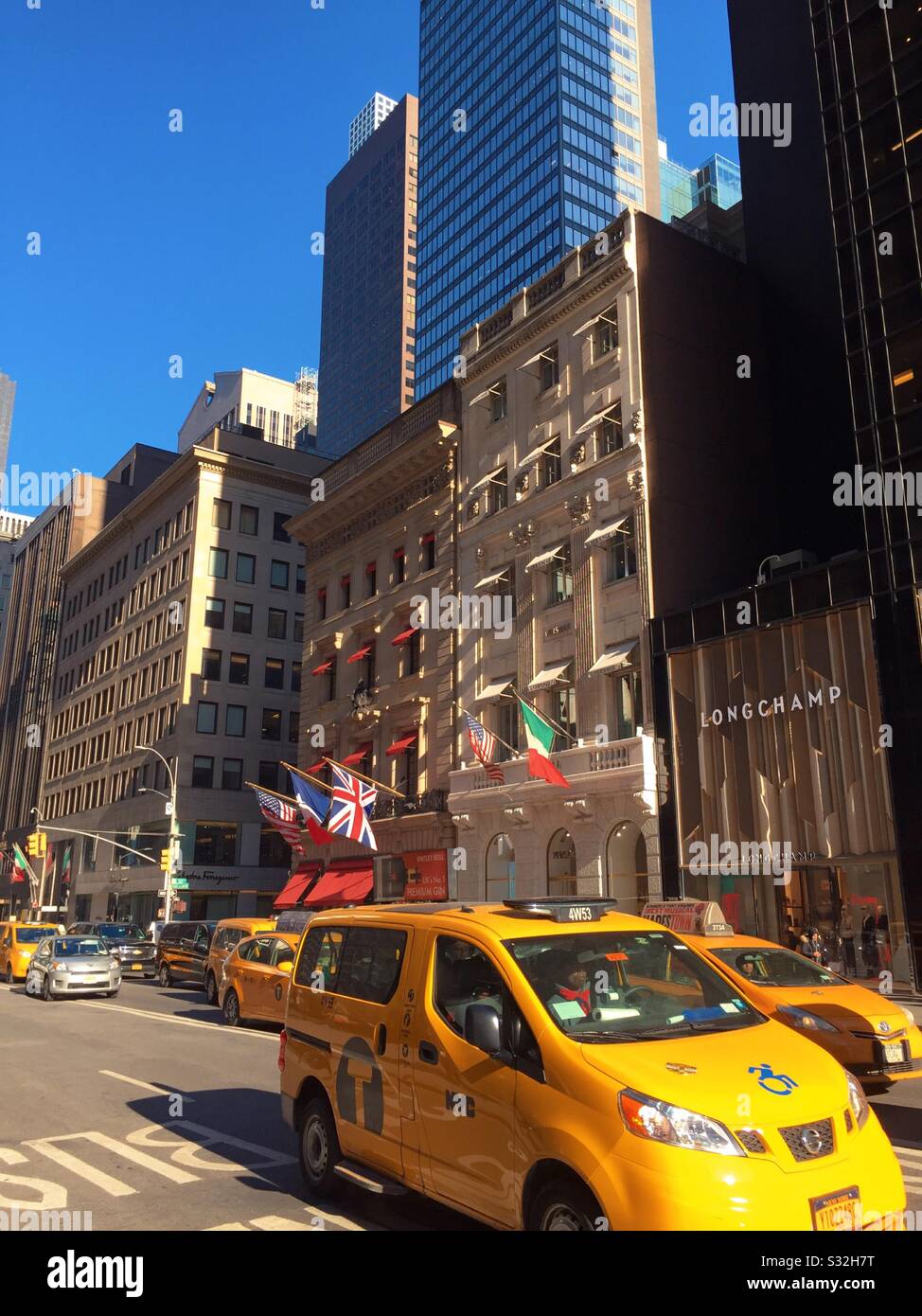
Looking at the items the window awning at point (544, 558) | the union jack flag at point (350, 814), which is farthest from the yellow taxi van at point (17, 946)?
the window awning at point (544, 558)

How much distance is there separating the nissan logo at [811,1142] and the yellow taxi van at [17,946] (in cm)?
3059

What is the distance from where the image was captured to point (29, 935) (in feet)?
110

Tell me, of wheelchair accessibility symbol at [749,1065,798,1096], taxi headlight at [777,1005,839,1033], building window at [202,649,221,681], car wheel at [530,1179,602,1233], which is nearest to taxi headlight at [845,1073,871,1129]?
wheelchair accessibility symbol at [749,1065,798,1096]

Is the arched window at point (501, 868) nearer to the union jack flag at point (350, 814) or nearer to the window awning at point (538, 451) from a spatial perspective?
the union jack flag at point (350, 814)

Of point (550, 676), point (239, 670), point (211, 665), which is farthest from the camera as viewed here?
point (239, 670)

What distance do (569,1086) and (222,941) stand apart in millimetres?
20338

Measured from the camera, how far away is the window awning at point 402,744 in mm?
37656

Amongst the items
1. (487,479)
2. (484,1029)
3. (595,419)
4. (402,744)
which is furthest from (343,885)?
(484,1029)

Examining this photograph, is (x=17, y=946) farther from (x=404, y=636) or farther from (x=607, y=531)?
(x=607, y=531)

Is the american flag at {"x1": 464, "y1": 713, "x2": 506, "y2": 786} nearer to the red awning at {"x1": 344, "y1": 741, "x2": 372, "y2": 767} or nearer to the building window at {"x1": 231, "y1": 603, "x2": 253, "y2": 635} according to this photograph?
the red awning at {"x1": 344, "y1": 741, "x2": 372, "y2": 767}
